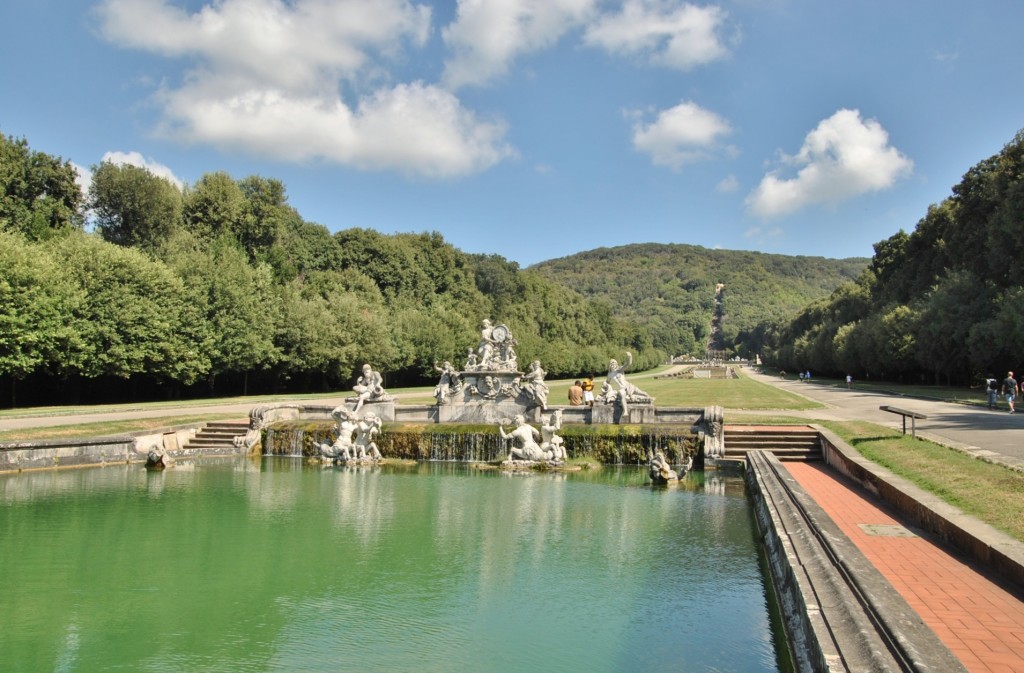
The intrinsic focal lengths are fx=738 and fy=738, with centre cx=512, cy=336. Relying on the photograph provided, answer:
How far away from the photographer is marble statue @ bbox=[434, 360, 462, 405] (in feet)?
89.2

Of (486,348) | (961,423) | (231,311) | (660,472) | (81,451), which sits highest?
(231,311)

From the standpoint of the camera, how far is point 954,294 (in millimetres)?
51344

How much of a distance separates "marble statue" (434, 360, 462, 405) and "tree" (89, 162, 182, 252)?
119ft

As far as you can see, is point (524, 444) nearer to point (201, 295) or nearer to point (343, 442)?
point (343, 442)

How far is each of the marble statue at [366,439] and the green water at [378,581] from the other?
5.52m

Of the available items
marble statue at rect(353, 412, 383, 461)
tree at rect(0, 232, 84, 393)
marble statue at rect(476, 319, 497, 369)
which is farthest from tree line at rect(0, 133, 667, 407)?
marble statue at rect(476, 319, 497, 369)

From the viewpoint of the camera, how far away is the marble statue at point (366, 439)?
23453mm

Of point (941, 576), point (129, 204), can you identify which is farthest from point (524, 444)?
point (129, 204)

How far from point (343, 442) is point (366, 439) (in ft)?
2.49

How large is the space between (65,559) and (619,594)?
339 inches

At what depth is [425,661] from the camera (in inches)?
305

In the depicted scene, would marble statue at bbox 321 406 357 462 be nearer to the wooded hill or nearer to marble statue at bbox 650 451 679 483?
marble statue at bbox 650 451 679 483

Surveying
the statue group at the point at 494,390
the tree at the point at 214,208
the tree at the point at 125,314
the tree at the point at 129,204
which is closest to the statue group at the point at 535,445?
the statue group at the point at 494,390

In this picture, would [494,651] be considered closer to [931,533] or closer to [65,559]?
[931,533]
